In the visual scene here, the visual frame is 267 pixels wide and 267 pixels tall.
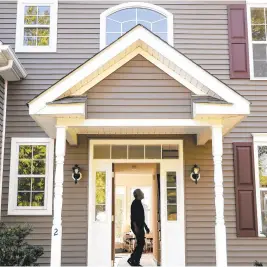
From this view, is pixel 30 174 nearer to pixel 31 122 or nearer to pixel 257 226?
pixel 31 122

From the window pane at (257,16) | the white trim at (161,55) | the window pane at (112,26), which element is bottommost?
the white trim at (161,55)

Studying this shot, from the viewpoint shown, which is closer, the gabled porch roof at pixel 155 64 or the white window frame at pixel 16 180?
the gabled porch roof at pixel 155 64

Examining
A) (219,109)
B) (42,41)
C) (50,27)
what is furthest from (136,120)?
(50,27)

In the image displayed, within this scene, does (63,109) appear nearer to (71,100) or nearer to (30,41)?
(71,100)

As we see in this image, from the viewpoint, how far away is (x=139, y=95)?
6699 millimetres

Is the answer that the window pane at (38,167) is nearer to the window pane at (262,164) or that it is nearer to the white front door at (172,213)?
the white front door at (172,213)

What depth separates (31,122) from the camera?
8.66 metres

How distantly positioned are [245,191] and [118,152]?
8.60 feet

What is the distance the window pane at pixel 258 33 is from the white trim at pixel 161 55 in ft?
10.7

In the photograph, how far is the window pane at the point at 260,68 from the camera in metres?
9.02

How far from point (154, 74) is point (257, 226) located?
3.76m

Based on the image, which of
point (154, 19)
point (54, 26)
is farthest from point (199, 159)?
point (54, 26)

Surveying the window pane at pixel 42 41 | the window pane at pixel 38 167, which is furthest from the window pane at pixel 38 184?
the window pane at pixel 42 41

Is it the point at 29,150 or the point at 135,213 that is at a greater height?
the point at 29,150
